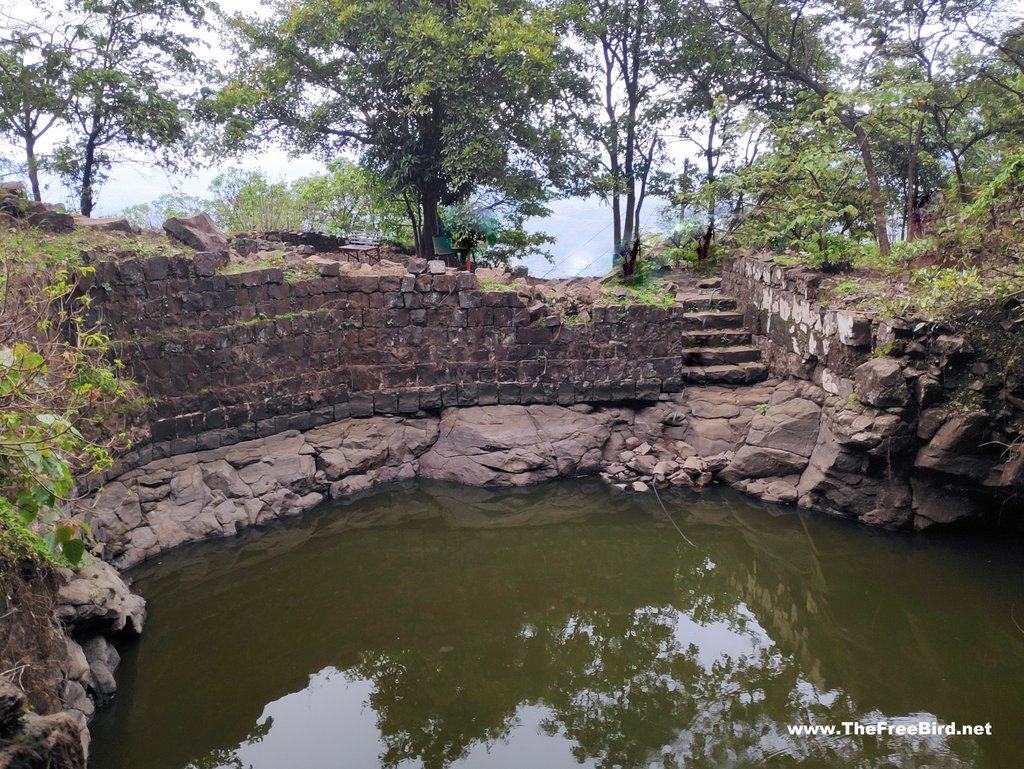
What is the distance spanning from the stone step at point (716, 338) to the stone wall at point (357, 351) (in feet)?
0.11

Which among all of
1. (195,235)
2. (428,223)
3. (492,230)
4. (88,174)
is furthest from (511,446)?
(88,174)

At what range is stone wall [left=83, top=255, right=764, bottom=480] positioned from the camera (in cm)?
809

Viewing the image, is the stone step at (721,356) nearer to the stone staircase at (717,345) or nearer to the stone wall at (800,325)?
the stone staircase at (717,345)

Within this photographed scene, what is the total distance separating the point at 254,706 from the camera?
17.3 feet

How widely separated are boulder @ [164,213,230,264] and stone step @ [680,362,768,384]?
18.9 ft

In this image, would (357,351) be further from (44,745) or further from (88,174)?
(44,745)

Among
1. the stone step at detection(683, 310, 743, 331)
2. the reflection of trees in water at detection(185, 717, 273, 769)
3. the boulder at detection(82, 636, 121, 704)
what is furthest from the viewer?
the stone step at detection(683, 310, 743, 331)

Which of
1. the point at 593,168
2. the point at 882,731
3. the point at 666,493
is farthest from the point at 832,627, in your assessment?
the point at 593,168

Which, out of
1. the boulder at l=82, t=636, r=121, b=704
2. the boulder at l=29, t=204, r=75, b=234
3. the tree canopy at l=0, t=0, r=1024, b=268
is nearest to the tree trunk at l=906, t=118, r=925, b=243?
the tree canopy at l=0, t=0, r=1024, b=268

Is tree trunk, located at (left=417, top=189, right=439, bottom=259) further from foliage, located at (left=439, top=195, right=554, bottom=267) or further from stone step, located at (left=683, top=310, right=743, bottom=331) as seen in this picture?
stone step, located at (left=683, top=310, right=743, bottom=331)

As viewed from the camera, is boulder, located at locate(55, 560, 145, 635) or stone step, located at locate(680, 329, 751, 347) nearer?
boulder, located at locate(55, 560, 145, 635)

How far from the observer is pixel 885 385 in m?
7.49

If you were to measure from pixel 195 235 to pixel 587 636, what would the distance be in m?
5.96

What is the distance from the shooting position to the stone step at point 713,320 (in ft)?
35.2
